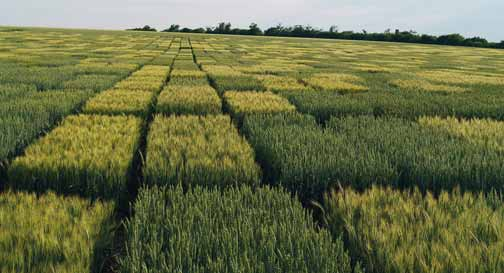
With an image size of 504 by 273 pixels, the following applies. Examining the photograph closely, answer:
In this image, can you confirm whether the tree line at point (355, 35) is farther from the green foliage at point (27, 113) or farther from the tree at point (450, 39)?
the green foliage at point (27, 113)

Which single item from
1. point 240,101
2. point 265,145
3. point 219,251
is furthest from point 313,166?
point 240,101

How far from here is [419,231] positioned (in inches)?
79.7

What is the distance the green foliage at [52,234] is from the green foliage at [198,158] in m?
0.66

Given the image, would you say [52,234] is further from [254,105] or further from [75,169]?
[254,105]

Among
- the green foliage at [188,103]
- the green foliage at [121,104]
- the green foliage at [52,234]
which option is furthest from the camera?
the green foliage at [188,103]

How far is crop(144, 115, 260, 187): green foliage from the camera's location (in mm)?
3039

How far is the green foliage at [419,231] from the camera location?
1.73 m

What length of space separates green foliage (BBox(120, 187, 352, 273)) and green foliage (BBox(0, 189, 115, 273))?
18 centimetres

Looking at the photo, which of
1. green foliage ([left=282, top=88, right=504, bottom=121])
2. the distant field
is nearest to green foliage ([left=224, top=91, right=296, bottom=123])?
the distant field

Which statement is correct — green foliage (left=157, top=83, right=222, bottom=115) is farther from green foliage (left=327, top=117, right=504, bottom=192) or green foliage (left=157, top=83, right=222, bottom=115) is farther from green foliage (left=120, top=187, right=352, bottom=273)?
green foliage (left=120, top=187, right=352, bottom=273)

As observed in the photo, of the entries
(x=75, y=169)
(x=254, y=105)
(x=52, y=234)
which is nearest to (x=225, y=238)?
(x=52, y=234)

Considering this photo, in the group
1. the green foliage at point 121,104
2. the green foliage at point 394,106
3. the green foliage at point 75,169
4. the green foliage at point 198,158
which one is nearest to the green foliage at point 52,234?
the green foliage at point 75,169

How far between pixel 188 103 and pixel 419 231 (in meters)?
4.90

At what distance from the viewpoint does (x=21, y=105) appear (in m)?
5.55
